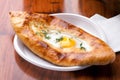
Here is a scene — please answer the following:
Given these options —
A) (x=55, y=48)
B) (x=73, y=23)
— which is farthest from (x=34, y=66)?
(x=73, y=23)

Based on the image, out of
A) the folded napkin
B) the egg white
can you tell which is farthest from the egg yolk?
the folded napkin

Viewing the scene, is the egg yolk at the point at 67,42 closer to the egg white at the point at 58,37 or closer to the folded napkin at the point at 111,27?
the egg white at the point at 58,37

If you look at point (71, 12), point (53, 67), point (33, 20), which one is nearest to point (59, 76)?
point (53, 67)

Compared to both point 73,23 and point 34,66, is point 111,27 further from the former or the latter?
point 34,66

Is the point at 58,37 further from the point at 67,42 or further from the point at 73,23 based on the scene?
the point at 73,23

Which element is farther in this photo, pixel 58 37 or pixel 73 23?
pixel 73 23
